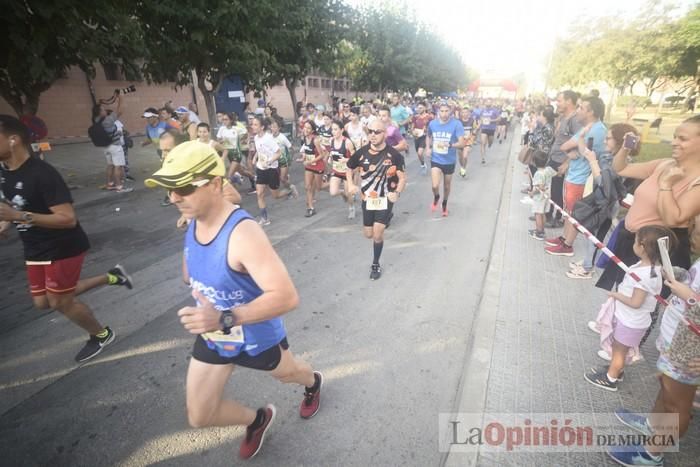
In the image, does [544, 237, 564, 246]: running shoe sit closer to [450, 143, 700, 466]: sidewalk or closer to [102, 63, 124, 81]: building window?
[450, 143, 700, 466]: sidewalk

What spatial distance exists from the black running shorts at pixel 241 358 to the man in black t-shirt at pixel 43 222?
195 centimetres

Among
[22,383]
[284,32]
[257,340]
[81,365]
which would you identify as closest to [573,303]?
[257,340]

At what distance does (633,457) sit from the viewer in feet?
7.70

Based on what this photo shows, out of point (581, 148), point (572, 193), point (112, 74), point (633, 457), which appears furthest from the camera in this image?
point (112, 74)

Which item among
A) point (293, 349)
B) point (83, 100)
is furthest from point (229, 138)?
point (83, 100)

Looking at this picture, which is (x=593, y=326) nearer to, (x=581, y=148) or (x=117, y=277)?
(x=581, y=148)

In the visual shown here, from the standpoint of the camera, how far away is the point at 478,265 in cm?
534

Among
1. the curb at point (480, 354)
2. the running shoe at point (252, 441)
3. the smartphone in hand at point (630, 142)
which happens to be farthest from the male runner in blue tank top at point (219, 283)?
the smartphone in hand at point (630, 142)

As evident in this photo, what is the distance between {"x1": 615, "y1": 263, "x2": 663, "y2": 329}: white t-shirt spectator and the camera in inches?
103

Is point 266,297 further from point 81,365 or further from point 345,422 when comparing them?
point 81,365

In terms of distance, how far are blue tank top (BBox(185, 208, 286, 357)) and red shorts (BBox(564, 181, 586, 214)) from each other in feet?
16.6

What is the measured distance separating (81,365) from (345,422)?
2.59 m

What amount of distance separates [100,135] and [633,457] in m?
10.7

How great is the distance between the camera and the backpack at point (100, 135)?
8516 mm
